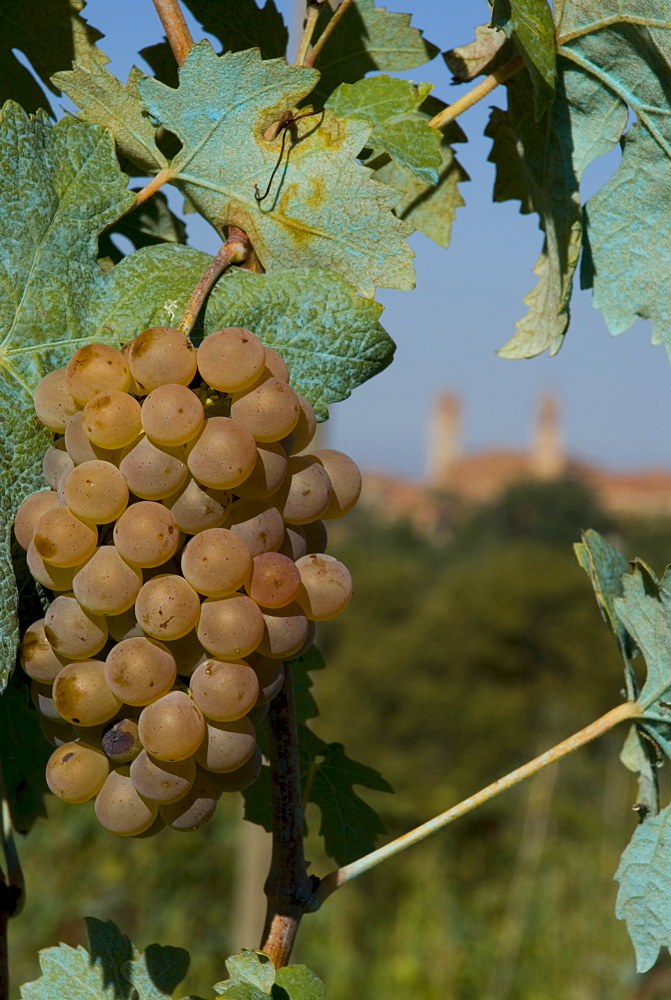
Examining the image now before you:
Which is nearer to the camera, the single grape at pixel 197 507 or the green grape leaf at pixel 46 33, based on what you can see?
the single grape at pixel 197 507

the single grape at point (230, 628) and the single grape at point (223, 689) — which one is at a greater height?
the single grape at point (230, 628)

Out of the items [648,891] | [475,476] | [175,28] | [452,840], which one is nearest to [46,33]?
[175,28]

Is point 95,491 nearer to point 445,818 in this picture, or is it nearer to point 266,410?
point 266,410

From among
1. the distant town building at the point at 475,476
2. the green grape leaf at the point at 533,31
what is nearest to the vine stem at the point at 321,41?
the green grape leaf at the point at 533,31

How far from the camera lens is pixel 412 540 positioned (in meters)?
17.9

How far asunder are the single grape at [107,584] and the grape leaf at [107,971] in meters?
0.23

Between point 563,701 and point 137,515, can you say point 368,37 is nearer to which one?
point 137,515

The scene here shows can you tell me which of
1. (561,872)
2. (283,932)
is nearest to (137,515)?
(283,932)

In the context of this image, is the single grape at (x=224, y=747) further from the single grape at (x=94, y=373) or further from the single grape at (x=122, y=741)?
the single grape at (x=94, y=373)

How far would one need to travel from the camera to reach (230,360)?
1.57 ft

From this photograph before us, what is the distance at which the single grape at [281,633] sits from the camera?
19.5 inches

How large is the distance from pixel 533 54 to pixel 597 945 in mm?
3996

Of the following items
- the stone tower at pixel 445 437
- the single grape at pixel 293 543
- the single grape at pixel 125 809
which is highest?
the single grape at pixel 293 543

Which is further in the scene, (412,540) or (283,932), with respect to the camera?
(412,540)
